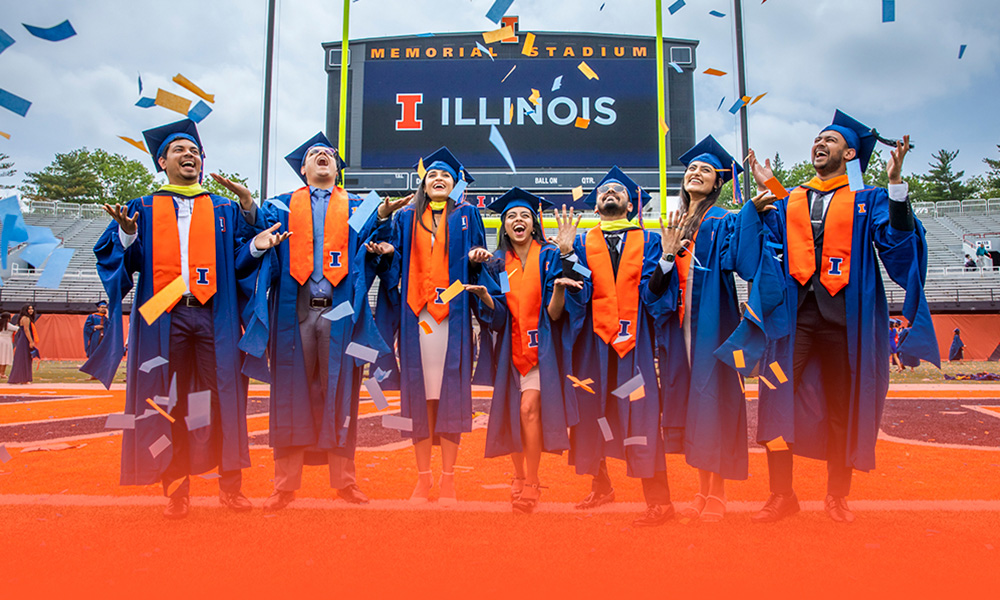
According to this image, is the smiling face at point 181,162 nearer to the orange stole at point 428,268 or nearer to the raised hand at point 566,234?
the orange stole at point 428,268

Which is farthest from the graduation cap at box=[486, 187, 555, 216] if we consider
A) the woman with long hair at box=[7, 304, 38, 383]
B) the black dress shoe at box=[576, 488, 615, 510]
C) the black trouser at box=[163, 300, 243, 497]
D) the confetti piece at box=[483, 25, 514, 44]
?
the woman with long hair at box=[7, 304, 38, 383]

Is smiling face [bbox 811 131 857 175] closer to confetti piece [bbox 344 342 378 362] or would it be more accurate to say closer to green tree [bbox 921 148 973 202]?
confetti piece [bbox 344 342 378 362]

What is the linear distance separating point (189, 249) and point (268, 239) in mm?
424

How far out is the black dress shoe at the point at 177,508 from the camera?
301cm

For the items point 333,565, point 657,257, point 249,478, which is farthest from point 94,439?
point 657,257

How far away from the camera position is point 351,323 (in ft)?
11.5

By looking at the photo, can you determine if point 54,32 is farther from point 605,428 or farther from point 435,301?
point 605,428

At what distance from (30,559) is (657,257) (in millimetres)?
3181

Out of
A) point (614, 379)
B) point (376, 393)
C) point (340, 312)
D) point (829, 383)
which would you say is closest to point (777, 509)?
point (829, 383)

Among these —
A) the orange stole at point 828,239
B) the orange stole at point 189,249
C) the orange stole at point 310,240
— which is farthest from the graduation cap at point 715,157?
the orange stole at point 189,249

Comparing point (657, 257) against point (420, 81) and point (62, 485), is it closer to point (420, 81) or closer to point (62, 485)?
point (62, 485)

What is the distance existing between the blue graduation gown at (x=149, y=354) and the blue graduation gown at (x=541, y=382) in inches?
54.7

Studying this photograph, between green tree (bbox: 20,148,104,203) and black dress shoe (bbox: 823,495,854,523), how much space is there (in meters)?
53.5

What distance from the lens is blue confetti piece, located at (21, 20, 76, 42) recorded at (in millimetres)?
2803
